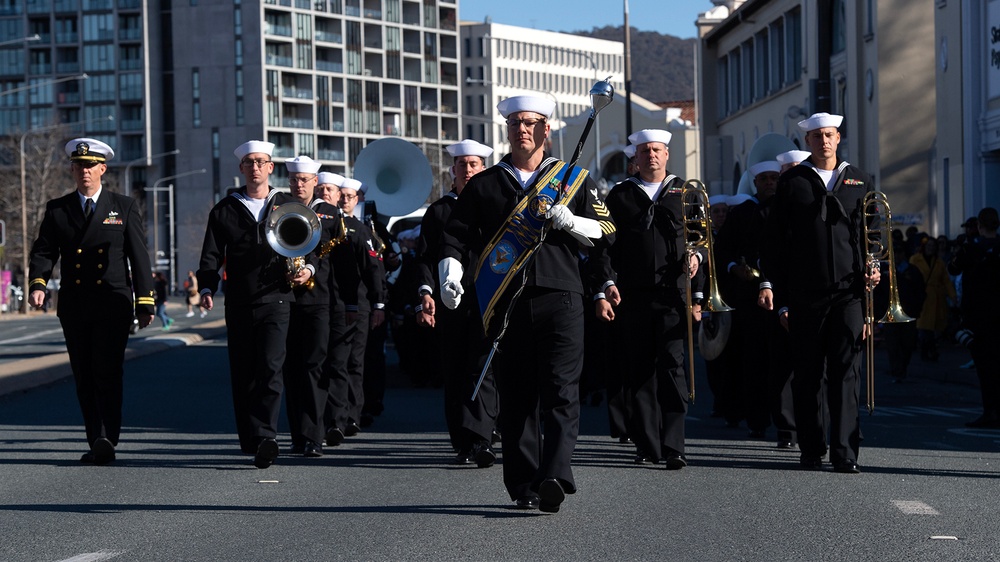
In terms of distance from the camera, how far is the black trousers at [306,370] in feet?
40.1

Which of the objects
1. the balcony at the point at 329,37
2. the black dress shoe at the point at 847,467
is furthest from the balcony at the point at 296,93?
the black dress shoe at the point at 847,467

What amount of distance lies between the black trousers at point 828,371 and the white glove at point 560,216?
2.72 meters

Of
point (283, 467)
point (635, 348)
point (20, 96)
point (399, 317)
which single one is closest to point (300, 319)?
point (283, 467)

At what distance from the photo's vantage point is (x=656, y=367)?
1154cm

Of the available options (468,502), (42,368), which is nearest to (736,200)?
(468,502)

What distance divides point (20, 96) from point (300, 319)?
134 m

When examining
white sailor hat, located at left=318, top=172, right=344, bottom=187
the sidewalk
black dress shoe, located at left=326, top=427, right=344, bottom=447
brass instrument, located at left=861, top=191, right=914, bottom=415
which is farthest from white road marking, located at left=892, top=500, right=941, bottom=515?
the sidewalk

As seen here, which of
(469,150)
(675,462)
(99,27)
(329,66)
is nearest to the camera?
(675,462)

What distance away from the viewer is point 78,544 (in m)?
8.22

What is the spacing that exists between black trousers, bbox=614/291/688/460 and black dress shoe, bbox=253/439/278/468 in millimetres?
2227

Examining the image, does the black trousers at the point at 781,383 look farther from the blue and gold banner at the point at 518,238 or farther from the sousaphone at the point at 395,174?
the sousaphone at the point at 395,174

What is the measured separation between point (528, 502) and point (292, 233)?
321 centimetres

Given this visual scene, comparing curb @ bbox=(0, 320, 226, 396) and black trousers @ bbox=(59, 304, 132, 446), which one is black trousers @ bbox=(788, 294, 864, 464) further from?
curb @ bbox=(0, 320, 226, 396)

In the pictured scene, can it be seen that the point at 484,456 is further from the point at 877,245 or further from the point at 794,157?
the point at 794,157
